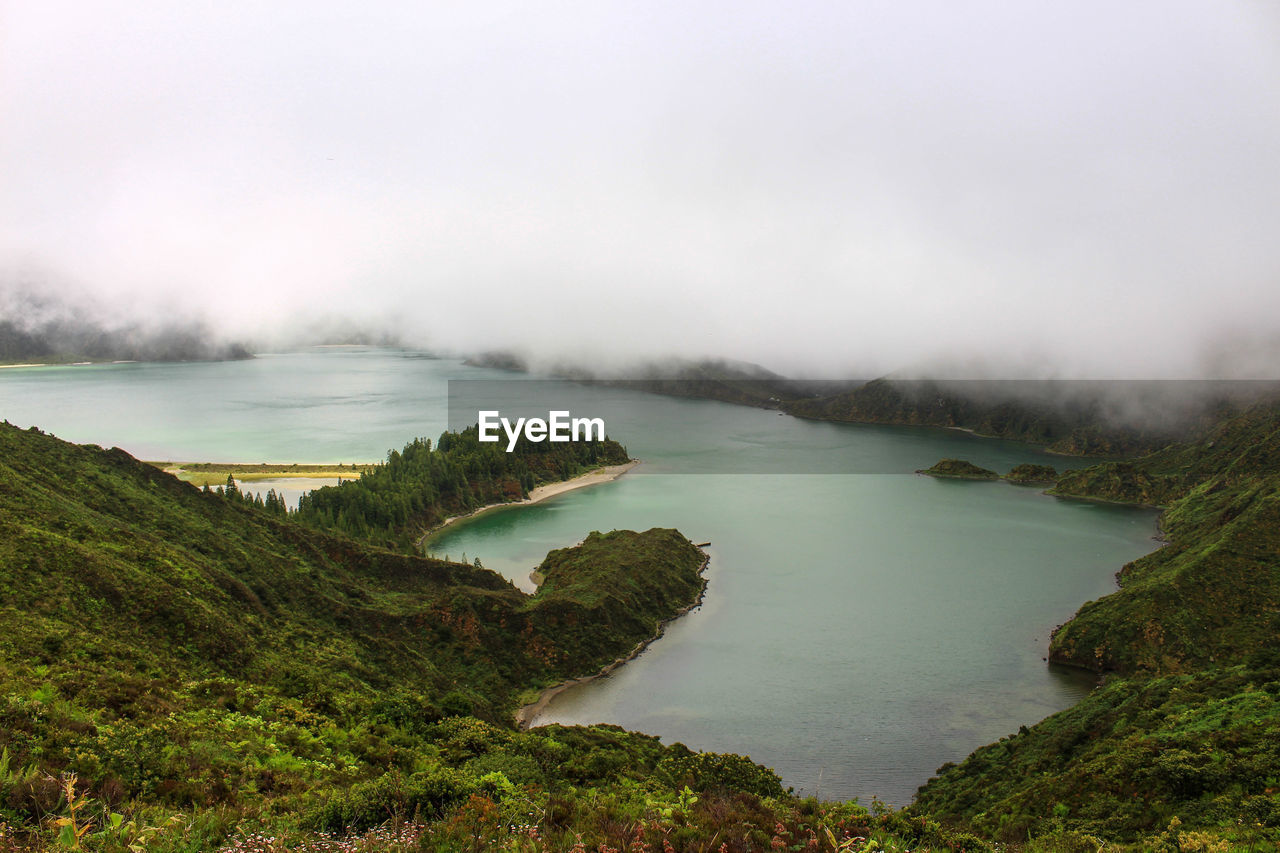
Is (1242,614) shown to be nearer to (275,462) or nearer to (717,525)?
(717,525)

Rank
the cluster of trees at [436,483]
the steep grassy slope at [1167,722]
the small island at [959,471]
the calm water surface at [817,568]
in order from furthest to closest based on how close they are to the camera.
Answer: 1. the small island at [959,471]
2. the cluster of trees at [436,483]
3. the calm water surface at [817,568]
4. the steep grassy slope at [1167,722]

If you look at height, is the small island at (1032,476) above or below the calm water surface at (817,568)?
above

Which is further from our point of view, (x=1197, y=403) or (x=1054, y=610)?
(x=1197, y=403)

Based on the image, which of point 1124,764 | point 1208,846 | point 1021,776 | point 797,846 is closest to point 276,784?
point 797,846

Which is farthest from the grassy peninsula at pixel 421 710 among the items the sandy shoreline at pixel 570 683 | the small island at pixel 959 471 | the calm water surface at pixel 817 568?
the small island at pixel 959 471

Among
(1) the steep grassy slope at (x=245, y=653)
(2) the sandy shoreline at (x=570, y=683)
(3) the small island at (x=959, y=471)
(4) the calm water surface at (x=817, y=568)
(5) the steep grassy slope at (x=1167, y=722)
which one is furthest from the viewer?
(3) the small island at (x=959, y=471)

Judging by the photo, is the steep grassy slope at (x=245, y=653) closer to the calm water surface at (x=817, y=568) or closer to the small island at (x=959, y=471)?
the calm water surface at (x=817, y=568)

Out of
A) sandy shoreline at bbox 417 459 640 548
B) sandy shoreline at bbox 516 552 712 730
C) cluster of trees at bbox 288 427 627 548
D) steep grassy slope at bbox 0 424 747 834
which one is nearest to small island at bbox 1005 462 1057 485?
sandy shoreline at bbox 417 459 640 548

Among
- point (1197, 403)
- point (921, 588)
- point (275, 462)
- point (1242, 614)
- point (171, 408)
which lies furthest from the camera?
point (171, 408)
